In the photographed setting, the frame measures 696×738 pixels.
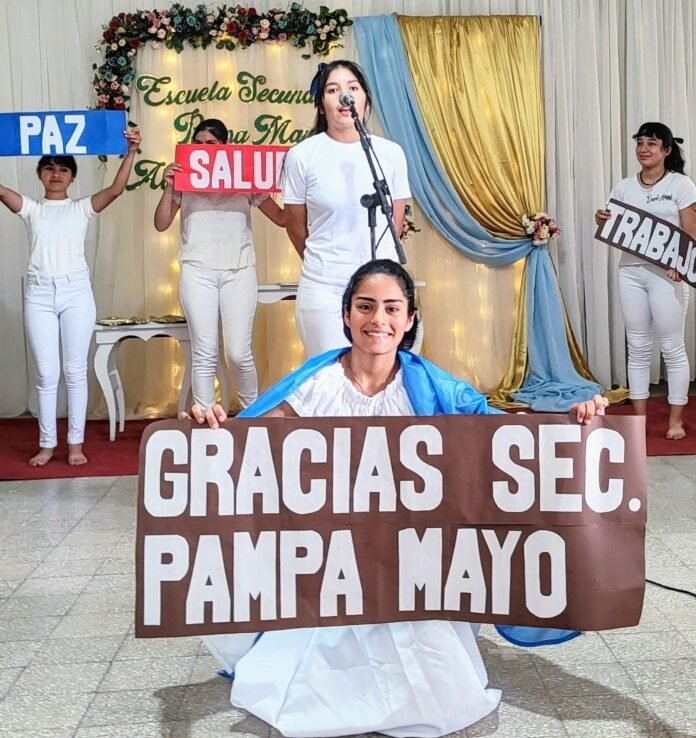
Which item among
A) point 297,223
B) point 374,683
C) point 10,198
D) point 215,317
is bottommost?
point 374,683

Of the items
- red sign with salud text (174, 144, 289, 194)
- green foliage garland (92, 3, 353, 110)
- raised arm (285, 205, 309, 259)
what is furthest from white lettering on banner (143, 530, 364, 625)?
green foliage garland (92, 3, 353, 110)

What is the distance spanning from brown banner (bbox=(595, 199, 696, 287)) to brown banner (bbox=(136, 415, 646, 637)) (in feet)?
9.24

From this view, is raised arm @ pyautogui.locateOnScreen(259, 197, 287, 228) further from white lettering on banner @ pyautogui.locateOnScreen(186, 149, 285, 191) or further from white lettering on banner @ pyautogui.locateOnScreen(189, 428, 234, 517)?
white lettering on banner @ pyautogui.locateOnScreen(189, 428, 234, 517)

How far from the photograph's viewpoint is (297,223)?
306cm

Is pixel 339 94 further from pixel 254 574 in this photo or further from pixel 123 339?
pixel 123 339

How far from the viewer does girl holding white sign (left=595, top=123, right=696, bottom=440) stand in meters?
4.71

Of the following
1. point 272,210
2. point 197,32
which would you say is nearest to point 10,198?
point 272,210

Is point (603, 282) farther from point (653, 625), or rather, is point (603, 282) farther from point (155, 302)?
point (653, 625)

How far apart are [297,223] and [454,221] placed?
127 inches

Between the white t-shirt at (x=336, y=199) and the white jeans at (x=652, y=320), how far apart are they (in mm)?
2295

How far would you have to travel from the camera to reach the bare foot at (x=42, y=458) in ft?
15.7

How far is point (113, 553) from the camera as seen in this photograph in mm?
3455

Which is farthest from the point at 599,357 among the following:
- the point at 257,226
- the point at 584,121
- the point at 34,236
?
the point at 34,236

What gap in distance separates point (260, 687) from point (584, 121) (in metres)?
4.86
